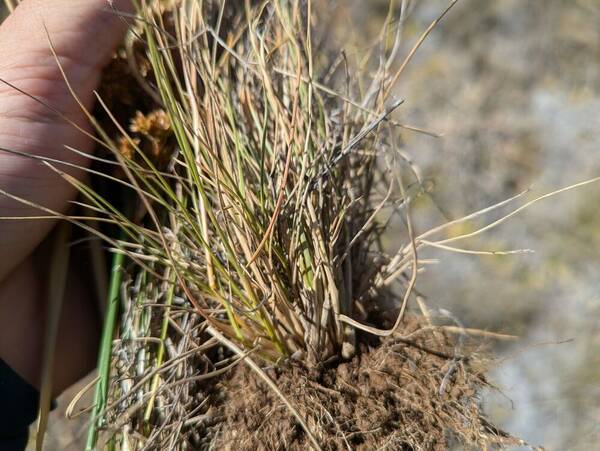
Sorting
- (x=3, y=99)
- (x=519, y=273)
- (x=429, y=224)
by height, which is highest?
(x=3, y=99)

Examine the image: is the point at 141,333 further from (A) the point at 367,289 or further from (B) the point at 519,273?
(B) the point at 519,273

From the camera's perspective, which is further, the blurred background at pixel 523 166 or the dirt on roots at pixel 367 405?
the blurred background at pixel 523 166

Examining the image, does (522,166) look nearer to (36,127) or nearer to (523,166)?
(523,166)

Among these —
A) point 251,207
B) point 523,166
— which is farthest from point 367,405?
point 523,166

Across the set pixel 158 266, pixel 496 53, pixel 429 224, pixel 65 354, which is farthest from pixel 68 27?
pixel 496 53

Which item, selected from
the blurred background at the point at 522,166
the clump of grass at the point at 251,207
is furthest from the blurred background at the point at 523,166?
the clump of grass at the point at 251,207

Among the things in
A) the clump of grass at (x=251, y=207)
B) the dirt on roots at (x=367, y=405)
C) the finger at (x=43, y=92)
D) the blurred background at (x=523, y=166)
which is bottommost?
the blurred background at (x=523, y=166)

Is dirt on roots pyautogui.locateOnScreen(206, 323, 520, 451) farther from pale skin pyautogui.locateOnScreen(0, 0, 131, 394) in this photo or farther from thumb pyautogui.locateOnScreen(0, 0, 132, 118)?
thumb pyautogui.locateOnScreen(0, 0, 132, 118)

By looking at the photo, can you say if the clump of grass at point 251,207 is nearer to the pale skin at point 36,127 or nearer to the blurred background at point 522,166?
the pale skin at point 36,127
